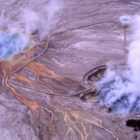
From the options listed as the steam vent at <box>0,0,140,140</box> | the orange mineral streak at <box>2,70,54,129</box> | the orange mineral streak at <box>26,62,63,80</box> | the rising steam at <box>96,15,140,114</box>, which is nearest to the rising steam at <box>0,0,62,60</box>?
the steam vent at <box>0,0,140,140</box>

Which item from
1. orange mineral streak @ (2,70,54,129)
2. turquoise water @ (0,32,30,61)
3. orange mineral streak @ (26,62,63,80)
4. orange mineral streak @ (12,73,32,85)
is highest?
turquoise water @ (0,32,30,61)

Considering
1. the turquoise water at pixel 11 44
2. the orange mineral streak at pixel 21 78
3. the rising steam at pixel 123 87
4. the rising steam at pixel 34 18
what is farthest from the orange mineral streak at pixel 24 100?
the rising steam at pixel 34 18

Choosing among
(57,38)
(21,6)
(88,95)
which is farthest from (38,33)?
(88,95)

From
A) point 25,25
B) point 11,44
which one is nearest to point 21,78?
point 11,44

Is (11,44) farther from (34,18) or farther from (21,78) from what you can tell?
(21,78)

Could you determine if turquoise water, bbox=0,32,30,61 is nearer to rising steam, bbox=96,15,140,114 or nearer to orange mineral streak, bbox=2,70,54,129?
orange mineral streak, bbox=2,70,54,129

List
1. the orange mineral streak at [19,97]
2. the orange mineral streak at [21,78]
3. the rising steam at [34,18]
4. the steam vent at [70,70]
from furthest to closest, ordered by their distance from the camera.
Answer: the rising steam at [34,18] → the orange mineral streak at [21,78] → the orange mineral streak at [19,97] → the steam vent at [70,70]

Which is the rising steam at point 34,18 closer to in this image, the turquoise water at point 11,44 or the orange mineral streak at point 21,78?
the turquoise water at point 11,44
